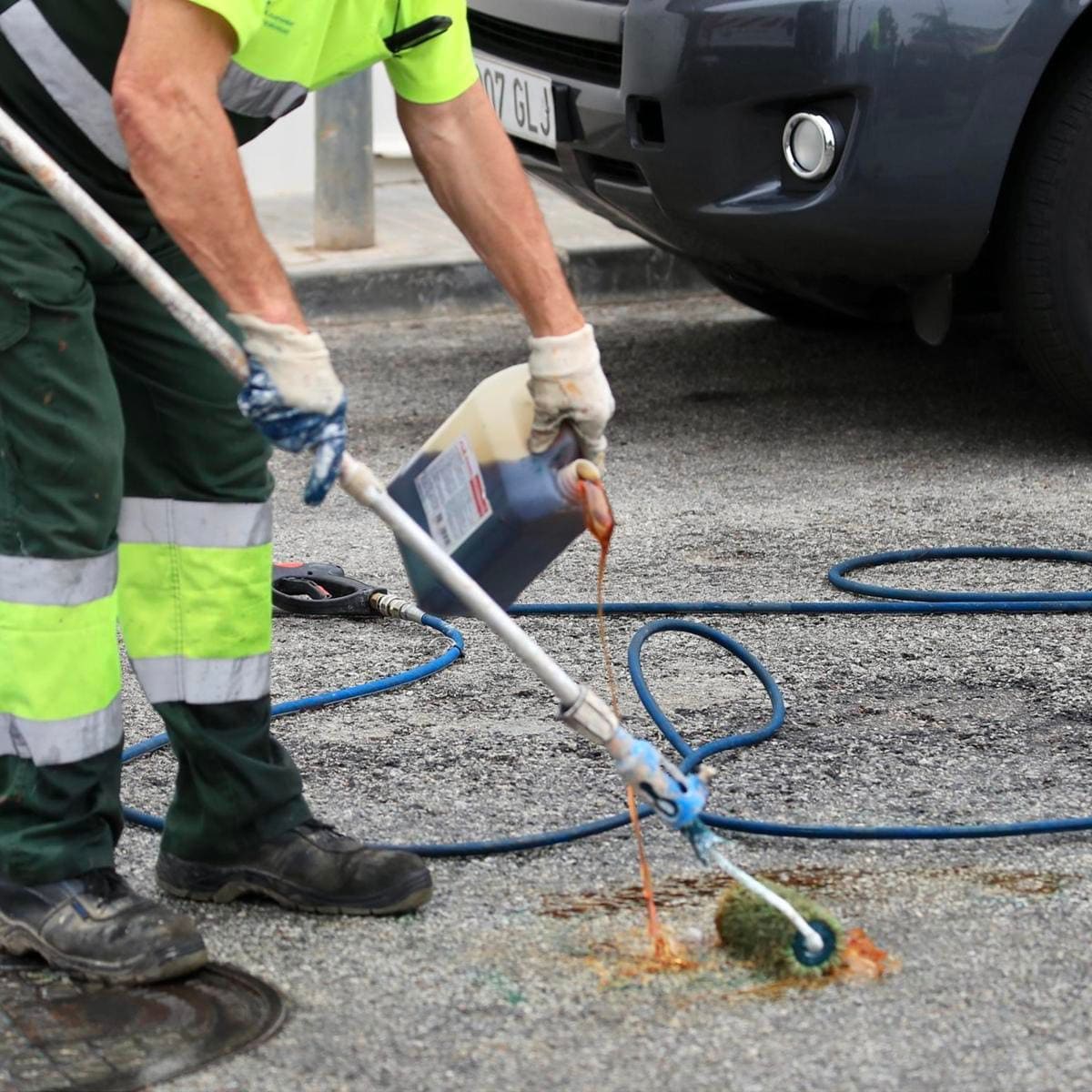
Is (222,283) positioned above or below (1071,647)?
above

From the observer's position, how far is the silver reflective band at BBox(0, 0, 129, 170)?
259cm

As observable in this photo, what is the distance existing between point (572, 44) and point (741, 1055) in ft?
10.5

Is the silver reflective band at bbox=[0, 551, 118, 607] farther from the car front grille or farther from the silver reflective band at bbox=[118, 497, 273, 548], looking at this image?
the car front grille

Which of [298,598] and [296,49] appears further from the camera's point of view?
[298,598]

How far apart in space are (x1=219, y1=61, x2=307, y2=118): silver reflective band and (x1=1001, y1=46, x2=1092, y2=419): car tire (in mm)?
2535

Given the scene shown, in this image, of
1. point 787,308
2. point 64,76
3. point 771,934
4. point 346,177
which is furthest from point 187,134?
point 346,177

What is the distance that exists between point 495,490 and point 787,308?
12.1 feet

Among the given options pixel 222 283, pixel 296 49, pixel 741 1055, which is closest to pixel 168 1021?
pixel 741 1055

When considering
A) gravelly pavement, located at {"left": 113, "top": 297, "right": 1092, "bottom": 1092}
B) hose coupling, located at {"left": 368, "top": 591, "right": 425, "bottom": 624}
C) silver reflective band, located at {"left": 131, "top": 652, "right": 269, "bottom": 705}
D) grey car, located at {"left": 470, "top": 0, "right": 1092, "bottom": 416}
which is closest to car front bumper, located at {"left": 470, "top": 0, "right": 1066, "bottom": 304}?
grey car, located at {"left": 470, "top": 0, "right": 1092, "bottom": 416}

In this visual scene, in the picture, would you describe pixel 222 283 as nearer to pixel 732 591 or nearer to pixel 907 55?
pixel 732 591

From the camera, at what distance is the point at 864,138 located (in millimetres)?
4609

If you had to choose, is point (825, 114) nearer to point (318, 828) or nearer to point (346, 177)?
point (318, 828)

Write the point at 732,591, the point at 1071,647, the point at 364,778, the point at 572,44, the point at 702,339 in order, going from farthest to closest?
the point at 702,339
the point at 572,44
the point at 732,591
the point at 1071,647
the point at 364,778

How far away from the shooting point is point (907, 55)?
15.0 ft
